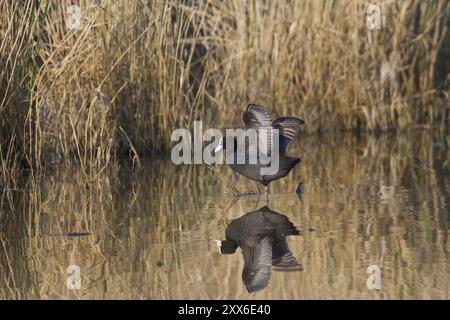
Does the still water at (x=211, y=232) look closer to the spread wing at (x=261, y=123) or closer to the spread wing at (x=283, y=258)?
the spread wing at (x=283, y=258)

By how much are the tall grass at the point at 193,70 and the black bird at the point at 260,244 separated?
210cm

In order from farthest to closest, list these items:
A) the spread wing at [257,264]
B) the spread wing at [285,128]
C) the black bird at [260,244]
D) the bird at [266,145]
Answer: the spread wing at [285,128] → the bird at [266,145] → the black bird at [260,244] → the spread wing at [257,264]

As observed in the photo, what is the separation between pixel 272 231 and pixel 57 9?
3.43 metres

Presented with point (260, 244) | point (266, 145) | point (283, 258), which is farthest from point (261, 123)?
point (283, 258)

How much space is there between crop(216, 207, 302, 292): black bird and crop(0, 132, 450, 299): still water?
0.11 feet

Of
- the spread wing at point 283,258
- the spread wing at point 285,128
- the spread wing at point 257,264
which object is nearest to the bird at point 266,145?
the spread wing at point 285,128

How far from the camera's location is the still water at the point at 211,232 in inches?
A: 176

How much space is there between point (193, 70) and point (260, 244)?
21.0 feet

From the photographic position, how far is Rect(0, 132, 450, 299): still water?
447cm

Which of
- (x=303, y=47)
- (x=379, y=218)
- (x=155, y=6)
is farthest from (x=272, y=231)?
(x=303, y=47)

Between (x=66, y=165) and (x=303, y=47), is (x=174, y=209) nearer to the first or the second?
(x=66, y=165)

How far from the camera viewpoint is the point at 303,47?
9945 mm
